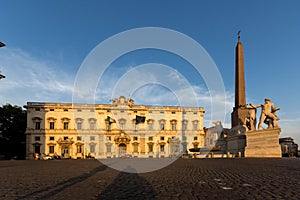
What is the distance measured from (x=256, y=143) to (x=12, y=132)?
145 feet

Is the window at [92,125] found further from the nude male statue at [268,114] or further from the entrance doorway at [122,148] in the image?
the nude male statue at [268,114]

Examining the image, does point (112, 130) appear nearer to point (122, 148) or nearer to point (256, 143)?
point (122, 148)

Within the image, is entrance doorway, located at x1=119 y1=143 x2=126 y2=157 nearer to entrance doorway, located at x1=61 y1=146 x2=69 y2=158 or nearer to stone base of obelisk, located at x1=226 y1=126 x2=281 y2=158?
entrance doorway, located at x1=61 y1=146 x2=69 y2=158

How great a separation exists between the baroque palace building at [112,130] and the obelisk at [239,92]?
25854 mm

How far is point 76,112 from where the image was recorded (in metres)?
52.8

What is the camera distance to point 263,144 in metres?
20.5

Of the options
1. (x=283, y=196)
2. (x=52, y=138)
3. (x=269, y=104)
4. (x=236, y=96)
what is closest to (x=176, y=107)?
(x=52, y=138)

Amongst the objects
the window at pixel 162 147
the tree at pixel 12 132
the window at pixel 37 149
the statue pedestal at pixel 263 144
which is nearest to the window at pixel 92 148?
the window at pixel 37 149

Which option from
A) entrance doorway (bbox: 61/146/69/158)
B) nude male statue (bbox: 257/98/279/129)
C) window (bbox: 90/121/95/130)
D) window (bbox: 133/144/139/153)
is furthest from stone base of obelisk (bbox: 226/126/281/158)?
entrance doorway (bbox: 61/146/69/158)

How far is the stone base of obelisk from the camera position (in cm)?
1975

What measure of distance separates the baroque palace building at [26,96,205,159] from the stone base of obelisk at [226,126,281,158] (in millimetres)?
26819

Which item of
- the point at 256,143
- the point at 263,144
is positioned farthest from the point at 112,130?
the point at 263,144

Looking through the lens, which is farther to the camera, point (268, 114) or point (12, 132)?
point (12, 132)

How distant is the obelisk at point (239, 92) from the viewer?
2383cm
